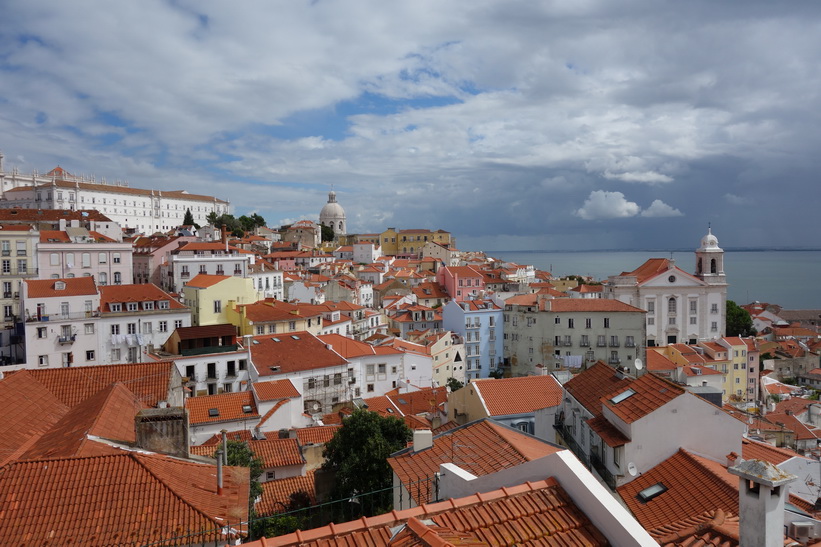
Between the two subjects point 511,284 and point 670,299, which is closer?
point 670,299

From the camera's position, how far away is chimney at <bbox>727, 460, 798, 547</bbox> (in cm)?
464

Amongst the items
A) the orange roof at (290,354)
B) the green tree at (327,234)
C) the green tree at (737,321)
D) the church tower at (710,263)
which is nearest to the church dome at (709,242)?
the church tower at (710,263)

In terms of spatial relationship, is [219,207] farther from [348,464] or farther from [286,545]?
[286,545]

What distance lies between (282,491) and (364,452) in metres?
2.75

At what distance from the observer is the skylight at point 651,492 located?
9.81 metres

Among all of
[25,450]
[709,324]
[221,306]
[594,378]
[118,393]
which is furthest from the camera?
[709,324]

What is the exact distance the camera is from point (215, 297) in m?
36.7

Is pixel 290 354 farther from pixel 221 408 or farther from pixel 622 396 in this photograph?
pixel 622 396

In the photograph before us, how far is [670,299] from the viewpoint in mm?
55844

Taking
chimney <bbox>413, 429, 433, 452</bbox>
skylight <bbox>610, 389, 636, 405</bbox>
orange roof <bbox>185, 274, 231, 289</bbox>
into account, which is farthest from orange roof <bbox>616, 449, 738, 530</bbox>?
orange roof <bbox>185, 274, 231, 289</bbox>

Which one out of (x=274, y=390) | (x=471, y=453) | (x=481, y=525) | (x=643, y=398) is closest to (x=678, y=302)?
(x=274, y=390)

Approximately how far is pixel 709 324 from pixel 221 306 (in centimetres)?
4652

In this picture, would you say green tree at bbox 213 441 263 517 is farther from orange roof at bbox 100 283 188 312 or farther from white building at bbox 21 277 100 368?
orange roof at bbox 100 283 188 312

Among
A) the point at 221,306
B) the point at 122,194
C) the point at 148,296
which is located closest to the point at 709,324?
the point at 221,306
